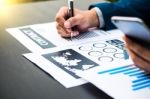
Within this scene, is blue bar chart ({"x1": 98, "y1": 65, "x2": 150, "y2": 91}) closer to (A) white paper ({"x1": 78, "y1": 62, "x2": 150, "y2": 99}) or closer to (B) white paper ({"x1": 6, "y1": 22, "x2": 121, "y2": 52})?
(A) white paper ({"x1": 78, "y1": 62, "x2": 150, "y2": 99})

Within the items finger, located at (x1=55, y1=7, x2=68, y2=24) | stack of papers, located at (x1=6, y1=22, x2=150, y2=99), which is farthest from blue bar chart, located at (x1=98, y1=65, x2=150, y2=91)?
finger, located at (x1=55, y1=7, x2=68, y2=24)

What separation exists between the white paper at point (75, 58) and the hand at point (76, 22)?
88 mm

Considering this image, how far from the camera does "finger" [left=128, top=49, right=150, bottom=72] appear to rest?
74 cm

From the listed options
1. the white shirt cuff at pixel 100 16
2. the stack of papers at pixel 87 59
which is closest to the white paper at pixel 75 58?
the stack of papers at pixel 87 59

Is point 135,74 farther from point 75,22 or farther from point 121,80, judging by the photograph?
point 75,22

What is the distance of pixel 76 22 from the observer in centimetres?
100

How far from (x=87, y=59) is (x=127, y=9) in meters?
0.31

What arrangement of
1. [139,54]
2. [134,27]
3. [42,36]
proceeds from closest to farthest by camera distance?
[134,27], [139,54], [42,36]

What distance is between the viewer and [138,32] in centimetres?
65

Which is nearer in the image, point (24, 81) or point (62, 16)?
point (24, 81)

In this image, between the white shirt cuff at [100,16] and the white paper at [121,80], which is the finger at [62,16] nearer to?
the white shirt cuff at [100,16]

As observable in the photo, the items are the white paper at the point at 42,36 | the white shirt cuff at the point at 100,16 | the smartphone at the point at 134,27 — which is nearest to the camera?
the smartphone at the point at 134,27

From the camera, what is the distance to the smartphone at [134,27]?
614 mm

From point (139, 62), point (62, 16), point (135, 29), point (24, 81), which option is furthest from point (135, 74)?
point (62, 16)
